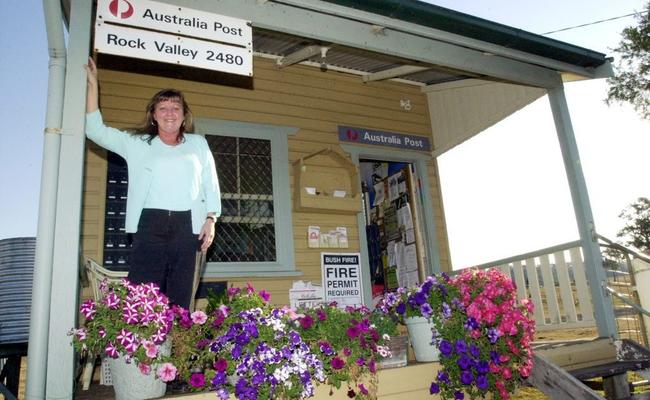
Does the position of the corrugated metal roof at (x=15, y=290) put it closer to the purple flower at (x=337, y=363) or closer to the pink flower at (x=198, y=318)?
the pink flower at (x=198, y=318)

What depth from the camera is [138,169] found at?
2729 millimetres

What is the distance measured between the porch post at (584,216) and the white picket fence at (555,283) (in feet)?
0.63

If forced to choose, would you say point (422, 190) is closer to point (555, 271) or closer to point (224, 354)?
point (555, 271)

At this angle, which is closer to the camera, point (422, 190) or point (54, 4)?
point (54, 4)

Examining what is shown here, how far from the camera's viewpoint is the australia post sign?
2883mm

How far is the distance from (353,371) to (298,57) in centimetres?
387

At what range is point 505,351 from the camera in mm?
3080

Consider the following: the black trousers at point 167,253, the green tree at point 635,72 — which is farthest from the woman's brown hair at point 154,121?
the green tree at point 635,72

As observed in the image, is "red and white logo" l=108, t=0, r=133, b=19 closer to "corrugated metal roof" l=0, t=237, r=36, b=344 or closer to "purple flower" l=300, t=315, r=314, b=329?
"corrugated metal roof" l=0, t=237, r=36, b=344

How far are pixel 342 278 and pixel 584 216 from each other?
8.55 ft

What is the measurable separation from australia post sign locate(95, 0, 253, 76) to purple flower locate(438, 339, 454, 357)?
2194 mm

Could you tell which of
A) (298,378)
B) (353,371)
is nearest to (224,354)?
(298,378)

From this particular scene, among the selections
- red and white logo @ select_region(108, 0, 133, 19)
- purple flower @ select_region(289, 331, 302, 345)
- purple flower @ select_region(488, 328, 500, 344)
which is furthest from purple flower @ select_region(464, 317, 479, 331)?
red and white logo @ select_region(108, 0, 133, 19)

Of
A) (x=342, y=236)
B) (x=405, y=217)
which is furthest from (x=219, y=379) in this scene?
(x=405, y=217)
